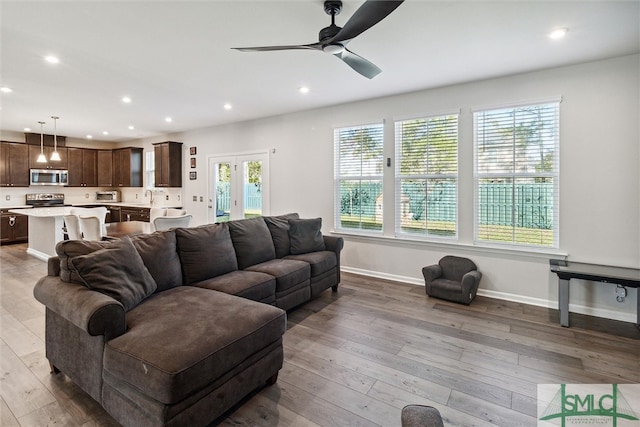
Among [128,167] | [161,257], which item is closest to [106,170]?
[128,167]

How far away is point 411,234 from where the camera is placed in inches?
181

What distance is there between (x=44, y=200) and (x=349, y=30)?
9.35 meters

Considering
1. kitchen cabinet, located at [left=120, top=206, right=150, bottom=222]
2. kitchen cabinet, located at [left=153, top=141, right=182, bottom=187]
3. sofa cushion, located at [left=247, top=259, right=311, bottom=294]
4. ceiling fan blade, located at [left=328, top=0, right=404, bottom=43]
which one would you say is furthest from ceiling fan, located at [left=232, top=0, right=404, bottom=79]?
kitchen cabinet, located at [left=120, top=206, right=150, bottom=222]

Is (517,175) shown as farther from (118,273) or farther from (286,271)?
(118,273)

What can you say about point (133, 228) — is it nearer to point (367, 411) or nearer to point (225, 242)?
point (225, 242)

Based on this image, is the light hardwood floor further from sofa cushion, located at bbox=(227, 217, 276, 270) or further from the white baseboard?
sofa cushion, located at bbox=(227, 217, 276, 270)

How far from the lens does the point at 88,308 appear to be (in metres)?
1.73

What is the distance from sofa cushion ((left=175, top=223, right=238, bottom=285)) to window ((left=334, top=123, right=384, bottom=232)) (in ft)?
7.84

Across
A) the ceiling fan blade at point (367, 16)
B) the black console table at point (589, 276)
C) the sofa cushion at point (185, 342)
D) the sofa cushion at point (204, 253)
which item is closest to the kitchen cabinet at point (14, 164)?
the sofa cushion at point (204, 253)

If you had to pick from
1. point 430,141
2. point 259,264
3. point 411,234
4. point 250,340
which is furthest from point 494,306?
point 250,340

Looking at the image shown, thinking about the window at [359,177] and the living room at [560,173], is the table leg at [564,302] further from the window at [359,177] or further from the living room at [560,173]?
the window at [359,177]

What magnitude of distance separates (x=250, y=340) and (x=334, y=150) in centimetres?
381

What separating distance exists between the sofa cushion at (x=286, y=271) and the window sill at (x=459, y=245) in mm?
1633

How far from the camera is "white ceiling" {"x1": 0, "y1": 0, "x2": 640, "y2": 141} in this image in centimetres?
246
